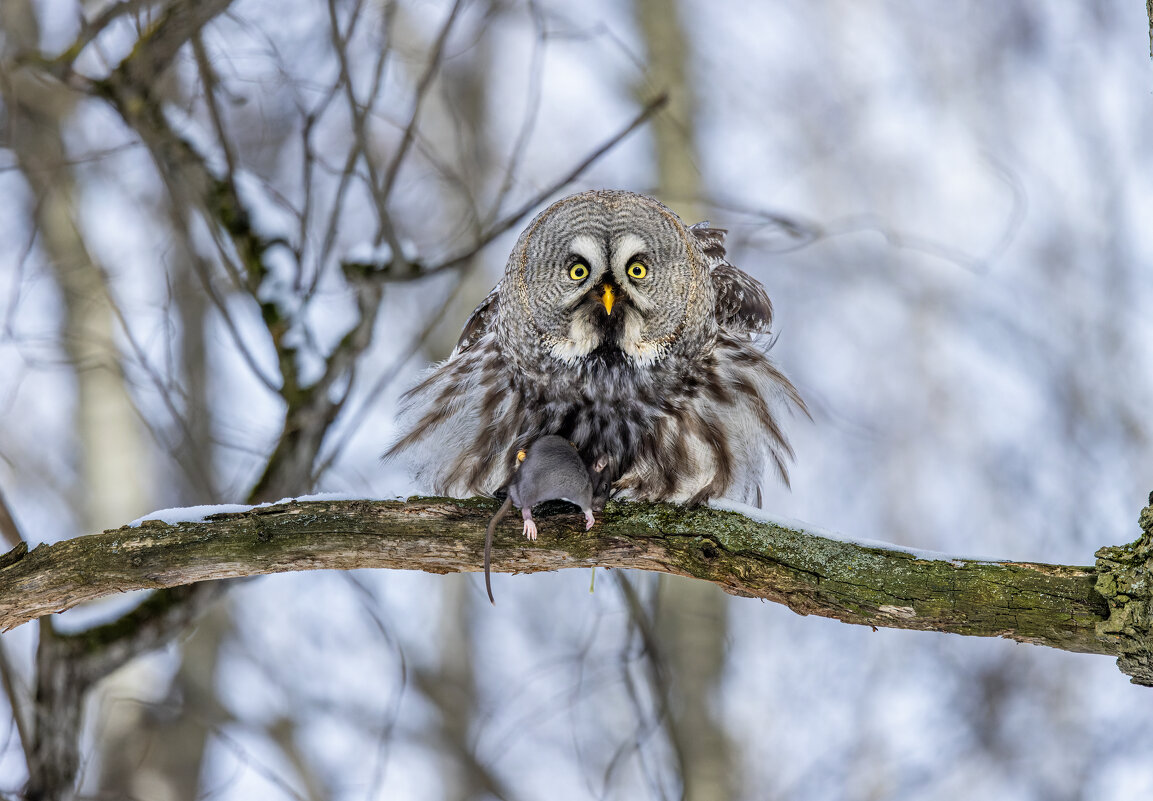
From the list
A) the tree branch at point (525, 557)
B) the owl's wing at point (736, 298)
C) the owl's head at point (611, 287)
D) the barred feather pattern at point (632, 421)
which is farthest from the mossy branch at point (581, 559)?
the owl's wing at point (736, 298)

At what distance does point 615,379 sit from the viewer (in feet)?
11.0

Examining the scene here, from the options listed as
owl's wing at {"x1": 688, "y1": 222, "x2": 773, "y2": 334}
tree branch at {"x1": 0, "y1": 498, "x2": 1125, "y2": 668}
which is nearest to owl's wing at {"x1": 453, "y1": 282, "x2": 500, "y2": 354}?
owl's wing at {"x1": 688, "y1": 222, "x2": 773, "y2": 334}

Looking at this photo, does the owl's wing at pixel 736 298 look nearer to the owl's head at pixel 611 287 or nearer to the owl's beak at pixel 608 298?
the owl's head at pixel 611 287

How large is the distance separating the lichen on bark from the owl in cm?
134

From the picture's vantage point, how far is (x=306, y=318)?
3.44m

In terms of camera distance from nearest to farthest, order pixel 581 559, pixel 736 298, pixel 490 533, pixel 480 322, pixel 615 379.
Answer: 1. pixel 490 533
2. pixel 581 559
3. pixel 615 379
4. pixel 736 298
5. pixel 480 322

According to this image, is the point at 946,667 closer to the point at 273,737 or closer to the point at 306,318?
the point at 273,737

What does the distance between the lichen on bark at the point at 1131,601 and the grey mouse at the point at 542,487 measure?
4.05ft

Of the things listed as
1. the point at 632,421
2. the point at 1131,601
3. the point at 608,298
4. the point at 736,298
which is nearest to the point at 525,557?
the point at 632,421

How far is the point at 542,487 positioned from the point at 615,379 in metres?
0.75

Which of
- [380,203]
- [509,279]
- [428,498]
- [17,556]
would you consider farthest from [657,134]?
[17,556]

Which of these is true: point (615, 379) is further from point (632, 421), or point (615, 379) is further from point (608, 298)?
point (608, 298)

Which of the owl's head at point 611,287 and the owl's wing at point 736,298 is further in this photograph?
the owl's wing at point 736,298

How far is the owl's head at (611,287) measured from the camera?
11.1ft
